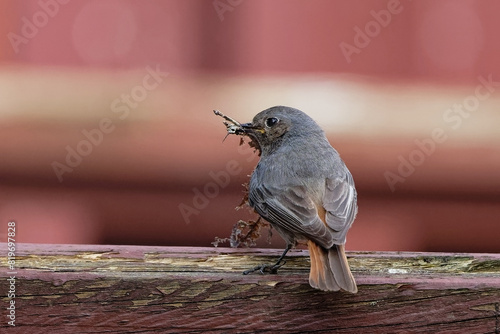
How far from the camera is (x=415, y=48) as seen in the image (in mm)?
8359

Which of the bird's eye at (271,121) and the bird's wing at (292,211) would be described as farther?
the bird's eye at (271,121)

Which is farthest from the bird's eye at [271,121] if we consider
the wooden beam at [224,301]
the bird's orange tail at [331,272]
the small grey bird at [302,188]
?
the wooden beam at [224,301]

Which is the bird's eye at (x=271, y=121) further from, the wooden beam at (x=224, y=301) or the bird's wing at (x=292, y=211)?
the wooden beam at (x=224, y=301)

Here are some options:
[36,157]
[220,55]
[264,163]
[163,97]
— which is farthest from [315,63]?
[264,163]

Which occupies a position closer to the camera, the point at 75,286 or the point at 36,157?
the point at 75,286

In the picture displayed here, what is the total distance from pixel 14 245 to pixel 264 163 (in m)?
1.57

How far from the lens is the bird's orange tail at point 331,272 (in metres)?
2.56

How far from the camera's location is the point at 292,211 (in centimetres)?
361

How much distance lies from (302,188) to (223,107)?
430cm

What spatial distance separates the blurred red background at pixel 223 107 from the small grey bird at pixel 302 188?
330 centimetres

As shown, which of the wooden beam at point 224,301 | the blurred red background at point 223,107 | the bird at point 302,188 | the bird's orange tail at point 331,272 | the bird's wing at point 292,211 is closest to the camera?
the wooden beam at point 224,301

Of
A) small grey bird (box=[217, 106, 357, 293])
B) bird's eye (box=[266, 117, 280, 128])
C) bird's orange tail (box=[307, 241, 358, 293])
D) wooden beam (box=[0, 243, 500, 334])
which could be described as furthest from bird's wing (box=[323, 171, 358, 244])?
wooden beam (box=[0, 243, 500, 334])

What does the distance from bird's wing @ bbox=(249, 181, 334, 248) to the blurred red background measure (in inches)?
152

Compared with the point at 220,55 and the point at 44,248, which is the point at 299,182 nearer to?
the point at 44,248
